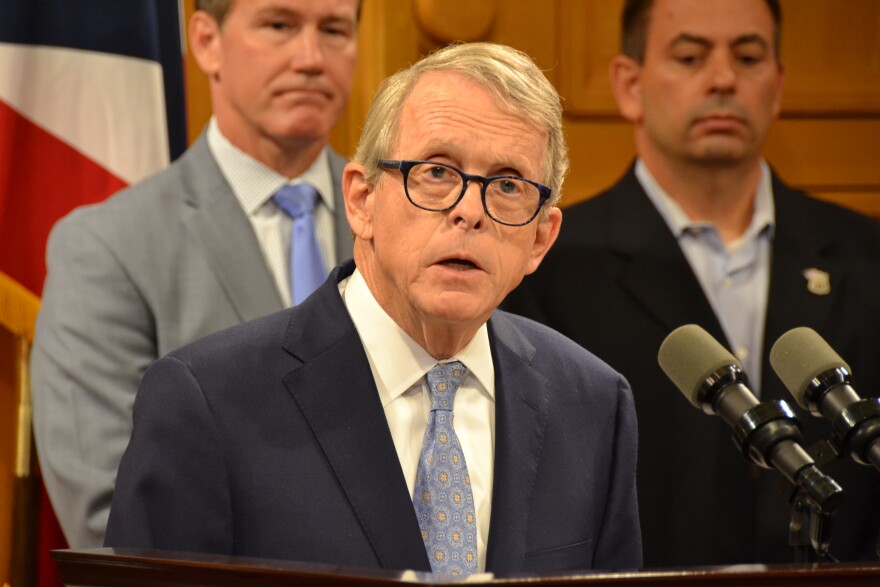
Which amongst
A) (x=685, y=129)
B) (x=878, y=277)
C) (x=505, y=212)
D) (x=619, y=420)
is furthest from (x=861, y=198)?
(x=505, y=212)

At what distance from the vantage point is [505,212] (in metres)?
1.96

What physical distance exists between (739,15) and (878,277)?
28.6 inches

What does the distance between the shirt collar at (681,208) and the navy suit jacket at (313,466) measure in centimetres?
115

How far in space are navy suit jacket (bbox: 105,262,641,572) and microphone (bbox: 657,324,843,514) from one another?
299 mm

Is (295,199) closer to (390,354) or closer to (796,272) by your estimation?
(390,354)

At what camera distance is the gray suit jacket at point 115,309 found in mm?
2756

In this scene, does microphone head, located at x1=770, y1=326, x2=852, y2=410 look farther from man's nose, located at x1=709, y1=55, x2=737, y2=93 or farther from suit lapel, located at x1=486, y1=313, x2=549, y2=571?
man's nose, located at x1=709, y1=55, x2=737, y2=93

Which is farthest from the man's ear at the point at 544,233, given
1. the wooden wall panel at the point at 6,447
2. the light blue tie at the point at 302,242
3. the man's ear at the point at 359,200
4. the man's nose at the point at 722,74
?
the wooden wall panel at the point at 6,447

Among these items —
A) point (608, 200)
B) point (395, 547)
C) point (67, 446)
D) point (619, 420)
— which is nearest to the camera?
point (395, 547)

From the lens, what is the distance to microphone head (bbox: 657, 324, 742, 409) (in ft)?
5.83

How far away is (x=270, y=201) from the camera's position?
303cm

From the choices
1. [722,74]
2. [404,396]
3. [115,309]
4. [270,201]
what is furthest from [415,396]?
[722,74]

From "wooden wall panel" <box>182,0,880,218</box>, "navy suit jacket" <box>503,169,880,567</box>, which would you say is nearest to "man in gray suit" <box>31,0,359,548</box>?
"wooden wall panel" <box>182,0,880,218</box>

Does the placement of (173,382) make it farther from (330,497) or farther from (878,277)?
(878,277)
